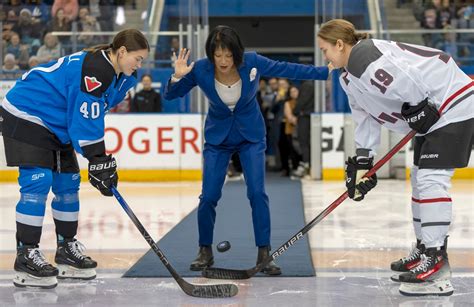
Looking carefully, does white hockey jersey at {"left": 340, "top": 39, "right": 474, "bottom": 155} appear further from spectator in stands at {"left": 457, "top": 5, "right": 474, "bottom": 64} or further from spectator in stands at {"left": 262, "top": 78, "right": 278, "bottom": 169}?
spectator in stands at {"left": 457, "top": 5, "right": 474, "bottom": 64}

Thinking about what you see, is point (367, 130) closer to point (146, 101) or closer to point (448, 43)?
point (146, 101)

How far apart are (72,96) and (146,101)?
606cm

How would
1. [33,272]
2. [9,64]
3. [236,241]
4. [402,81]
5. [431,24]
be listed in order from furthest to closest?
[431,24] → [9,64] → [236,241] → [33,272] → [402,81]

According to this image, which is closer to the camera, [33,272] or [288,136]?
[33,272]

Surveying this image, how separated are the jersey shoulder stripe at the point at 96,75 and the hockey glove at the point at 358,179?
109 cm

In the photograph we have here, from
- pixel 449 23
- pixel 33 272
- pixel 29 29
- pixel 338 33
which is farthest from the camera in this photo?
pixel 449 23

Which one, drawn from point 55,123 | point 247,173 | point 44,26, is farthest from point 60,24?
point 55,123

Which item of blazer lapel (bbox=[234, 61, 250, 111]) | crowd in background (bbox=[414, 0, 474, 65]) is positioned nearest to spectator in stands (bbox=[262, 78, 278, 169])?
crowd in background (bbox=[414, 0, 474, 65])

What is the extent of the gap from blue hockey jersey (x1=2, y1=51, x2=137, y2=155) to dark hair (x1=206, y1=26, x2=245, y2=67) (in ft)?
1.31

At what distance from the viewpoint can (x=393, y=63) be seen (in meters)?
3.46

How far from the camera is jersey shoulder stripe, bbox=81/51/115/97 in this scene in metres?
3.62

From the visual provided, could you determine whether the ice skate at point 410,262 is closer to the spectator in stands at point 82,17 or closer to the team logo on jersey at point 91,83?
the team logo on jersey at point 91,83

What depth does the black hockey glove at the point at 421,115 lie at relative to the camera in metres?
3.47

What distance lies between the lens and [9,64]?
998 cm
